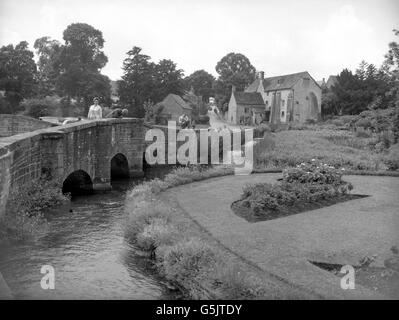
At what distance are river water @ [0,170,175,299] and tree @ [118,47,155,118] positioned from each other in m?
43.6

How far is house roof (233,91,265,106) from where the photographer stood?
71375 mm

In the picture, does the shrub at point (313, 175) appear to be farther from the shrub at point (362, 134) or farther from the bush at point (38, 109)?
the bush at point (38, 109)

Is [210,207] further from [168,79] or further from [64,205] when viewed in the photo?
[168,79]

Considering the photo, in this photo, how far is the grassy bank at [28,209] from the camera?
1090 cm

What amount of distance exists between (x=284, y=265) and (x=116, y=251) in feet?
14.1

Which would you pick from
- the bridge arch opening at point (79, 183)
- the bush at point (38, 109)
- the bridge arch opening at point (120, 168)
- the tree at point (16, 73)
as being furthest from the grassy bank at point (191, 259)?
the tree at point (16, 73)

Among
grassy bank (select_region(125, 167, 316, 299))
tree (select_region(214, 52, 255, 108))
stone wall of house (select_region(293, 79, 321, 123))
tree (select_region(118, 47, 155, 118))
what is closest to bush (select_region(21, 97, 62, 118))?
tree (select_region(118, 47, 155, 118))

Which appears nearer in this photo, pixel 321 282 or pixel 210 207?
pixel 321 282

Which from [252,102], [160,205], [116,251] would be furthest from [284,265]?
[252,102]

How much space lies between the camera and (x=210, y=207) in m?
14.8

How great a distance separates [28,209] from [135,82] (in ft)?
150

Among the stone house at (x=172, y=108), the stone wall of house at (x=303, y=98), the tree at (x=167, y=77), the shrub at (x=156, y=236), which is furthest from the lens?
the stone wall of house at (x=303, y=98)

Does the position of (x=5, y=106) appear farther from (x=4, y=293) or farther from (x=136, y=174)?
(x=4, y=293)

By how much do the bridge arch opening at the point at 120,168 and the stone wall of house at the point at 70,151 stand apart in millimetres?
388
